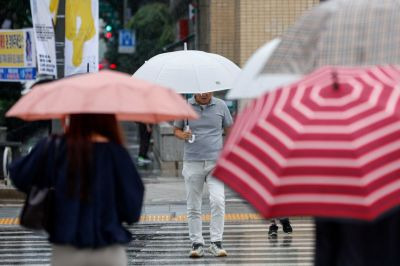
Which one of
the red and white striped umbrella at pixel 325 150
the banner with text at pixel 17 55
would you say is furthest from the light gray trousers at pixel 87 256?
the banner with text at pixel 17 55

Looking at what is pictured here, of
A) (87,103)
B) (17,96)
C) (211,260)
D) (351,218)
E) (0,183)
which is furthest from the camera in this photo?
(17,96)

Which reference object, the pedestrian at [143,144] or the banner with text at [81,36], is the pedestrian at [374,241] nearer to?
the banner with text at [81,36]

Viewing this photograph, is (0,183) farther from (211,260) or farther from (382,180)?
(382,180)

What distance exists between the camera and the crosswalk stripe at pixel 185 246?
11.1m

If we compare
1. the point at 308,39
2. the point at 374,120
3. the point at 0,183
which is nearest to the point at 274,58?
the point at 308,39

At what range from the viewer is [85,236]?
541 cm

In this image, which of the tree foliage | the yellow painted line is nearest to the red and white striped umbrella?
the yellow painted line

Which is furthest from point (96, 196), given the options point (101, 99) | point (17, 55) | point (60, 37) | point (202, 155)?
point (17, 55)

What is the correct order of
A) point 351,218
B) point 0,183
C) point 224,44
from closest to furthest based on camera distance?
point 351,218 → point 0,183 → point 224,44

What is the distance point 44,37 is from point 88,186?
10.9 meters

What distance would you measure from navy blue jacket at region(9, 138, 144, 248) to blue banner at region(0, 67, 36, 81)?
1736 centimetres

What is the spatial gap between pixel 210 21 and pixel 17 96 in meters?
7.35

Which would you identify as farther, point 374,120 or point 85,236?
point 85,236

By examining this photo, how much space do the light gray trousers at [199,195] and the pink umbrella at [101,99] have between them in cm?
502
